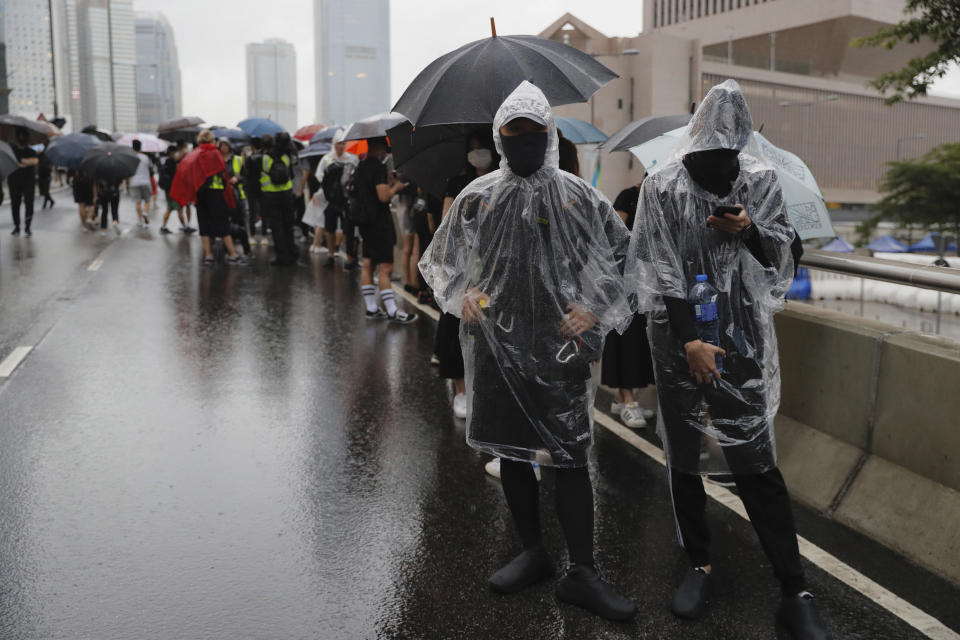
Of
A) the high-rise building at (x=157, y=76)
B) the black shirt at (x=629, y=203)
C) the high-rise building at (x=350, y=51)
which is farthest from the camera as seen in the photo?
the high-rise building at (x=157, y=76)

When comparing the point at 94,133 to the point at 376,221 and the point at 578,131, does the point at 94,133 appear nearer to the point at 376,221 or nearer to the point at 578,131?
the point at 376,221

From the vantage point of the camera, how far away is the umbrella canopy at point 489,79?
4.54m

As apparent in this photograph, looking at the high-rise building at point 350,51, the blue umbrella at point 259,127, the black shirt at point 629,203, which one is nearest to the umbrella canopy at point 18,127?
the blue umbrella at point 259,127

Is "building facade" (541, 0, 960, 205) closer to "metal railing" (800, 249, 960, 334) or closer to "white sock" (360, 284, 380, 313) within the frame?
"white sock" (360, 284, 380, 313)

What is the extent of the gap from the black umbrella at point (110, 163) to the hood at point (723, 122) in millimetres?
17020

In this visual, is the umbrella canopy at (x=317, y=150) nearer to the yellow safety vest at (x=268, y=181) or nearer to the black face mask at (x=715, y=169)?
the yellow safety vest at (x=268, y=181)

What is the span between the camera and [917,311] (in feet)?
186

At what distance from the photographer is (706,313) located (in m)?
3.45

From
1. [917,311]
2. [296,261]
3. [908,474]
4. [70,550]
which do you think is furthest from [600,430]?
[917,311]

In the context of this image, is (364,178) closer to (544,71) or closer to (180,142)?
(544,71)

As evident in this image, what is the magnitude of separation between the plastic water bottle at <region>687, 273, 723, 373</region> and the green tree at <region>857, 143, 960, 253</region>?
5348cm

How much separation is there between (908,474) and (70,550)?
368 cm

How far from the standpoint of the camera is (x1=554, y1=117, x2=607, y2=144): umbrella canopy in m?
7.88

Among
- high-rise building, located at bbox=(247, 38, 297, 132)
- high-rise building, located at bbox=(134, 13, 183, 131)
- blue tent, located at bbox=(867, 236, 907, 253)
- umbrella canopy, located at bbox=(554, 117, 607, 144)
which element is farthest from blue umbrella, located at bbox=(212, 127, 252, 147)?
high-rise building, located at bbox=(134, 13, 183, 131)
